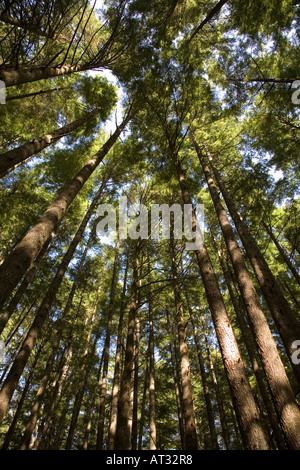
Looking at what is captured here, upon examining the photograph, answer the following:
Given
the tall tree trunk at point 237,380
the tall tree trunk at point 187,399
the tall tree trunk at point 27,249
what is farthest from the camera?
the tall tree trunk at point 187,399

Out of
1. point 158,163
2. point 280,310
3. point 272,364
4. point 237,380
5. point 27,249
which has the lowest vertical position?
point 237,380

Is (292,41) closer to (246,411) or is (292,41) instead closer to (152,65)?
(152,65)

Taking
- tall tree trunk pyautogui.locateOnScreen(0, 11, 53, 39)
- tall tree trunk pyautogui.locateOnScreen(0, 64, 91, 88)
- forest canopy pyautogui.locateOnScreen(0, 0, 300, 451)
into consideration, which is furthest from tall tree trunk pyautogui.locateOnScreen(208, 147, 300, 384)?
tall tree trunk pyautogui.locateOnScreen(0, 11, 53, 39)

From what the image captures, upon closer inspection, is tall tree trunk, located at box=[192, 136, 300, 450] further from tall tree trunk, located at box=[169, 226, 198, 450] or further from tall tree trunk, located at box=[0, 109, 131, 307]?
tall tree trunk, located at box=[0, 109, 131, 307]

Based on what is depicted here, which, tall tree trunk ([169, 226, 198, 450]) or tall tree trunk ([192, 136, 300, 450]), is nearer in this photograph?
tall tree trunk ([192, 136, 300, 450])

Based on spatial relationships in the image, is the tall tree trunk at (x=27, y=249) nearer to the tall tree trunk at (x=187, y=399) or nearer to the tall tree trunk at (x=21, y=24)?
the tall tree trunk at (x=187, y=399)

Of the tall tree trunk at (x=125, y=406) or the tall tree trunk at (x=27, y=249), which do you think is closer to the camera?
the tall tree trunk at (x=27, y=249)

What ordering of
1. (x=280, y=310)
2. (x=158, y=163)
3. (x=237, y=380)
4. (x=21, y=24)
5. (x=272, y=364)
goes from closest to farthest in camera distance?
(x=237, y=380) < (x=272, y=364) < (x=21, y=24) < (x=280, y=310) < (x=158, y=163)

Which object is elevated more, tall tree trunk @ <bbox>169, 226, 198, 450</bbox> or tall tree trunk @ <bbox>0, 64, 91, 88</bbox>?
tall tree trunk @ <bbox>0, 64, 91, 88</bbox>

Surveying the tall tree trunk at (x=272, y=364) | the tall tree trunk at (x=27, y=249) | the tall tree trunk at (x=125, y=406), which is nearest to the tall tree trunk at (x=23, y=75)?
the tall tree trunk at (x=27, y=249)

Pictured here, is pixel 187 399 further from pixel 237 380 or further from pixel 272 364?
pixel 237 380

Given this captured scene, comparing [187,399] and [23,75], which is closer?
[23,75]

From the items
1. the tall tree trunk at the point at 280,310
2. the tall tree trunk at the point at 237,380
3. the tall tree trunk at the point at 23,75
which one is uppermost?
the tall tree trunk at the point at 23,75

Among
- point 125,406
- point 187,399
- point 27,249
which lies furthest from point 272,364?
point 27,249
